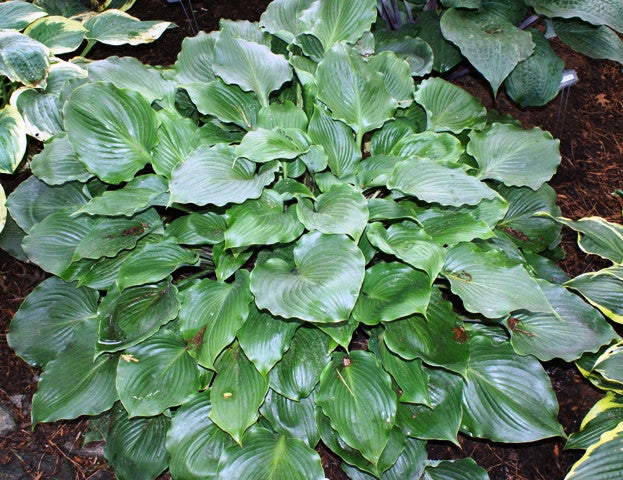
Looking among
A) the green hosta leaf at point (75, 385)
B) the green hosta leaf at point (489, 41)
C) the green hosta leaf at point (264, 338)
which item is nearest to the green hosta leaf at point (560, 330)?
the green hosta leaf at point (264, 338)

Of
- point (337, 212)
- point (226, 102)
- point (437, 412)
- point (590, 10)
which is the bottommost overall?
point (437, 412)

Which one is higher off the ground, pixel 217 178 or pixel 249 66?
pixel 249 66

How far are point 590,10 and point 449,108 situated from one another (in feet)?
2.79

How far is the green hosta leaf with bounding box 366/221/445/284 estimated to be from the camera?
1.90 meters

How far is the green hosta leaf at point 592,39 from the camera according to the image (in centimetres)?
297

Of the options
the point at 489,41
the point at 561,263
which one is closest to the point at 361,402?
the point at 561,263

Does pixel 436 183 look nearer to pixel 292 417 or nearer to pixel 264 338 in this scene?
pixel 264 338

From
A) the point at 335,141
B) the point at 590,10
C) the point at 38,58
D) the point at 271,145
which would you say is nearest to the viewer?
the point at 271,145

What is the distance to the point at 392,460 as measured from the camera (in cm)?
203

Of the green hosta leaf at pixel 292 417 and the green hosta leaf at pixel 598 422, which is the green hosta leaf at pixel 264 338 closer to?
the green hosta leaf at pixel 292 417

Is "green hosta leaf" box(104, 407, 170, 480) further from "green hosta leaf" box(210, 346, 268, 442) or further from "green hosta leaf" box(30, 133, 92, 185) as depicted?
"green hosta leaf" box(30, 133, 92, 185)

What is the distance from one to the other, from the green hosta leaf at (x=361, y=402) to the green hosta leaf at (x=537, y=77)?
5.59ft

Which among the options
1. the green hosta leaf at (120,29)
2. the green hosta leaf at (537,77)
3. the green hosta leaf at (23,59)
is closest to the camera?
the green hosta leaf at (23,59)

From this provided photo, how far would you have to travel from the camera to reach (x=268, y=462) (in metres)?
2.03
